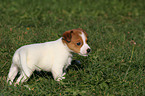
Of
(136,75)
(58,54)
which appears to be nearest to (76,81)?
(58,54)

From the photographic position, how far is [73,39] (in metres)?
3.71

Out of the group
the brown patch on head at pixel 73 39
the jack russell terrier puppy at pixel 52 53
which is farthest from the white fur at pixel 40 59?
the brown patch on head at pixel 73 39

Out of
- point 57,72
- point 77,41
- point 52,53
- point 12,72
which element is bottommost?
point 12,72

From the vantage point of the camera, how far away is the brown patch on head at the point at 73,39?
367 centimetres

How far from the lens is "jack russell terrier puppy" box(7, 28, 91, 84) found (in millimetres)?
3578

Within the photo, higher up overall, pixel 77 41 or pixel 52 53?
pixel 77 41

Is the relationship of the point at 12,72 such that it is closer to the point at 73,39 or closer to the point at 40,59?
the point at 40,59

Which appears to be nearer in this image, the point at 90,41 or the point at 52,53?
the point at 52,53

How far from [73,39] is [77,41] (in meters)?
0.08

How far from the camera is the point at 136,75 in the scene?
411cm

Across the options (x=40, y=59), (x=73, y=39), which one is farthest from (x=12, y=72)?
(x=73, y=39)

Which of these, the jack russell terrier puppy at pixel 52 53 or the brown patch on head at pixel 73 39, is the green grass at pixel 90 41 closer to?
the jack russell terrier puppy at pixel 52 53

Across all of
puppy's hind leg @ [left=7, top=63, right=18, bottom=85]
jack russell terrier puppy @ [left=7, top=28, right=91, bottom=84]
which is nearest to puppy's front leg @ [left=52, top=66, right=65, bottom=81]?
jack russell terrier puppy @ [left=7, top=28, right=91, bottom=84]

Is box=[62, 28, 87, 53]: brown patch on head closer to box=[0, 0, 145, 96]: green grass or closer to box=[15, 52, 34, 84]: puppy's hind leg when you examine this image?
box=[0, 0, 145, 96]: green grass
